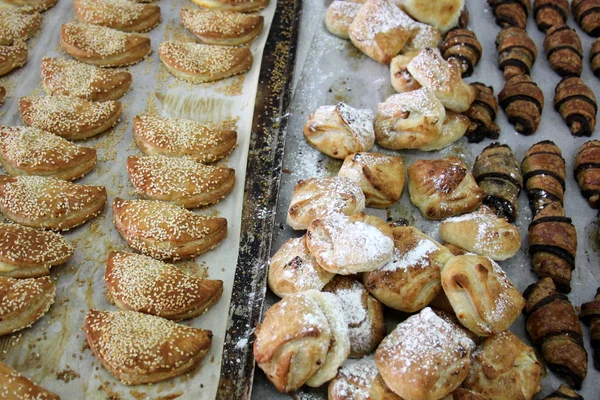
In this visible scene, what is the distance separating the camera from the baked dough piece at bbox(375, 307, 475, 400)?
1.91m

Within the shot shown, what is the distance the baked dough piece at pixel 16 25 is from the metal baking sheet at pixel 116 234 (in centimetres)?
6

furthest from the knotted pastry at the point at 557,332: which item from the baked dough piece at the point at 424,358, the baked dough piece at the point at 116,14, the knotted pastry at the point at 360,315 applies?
the baked dough piece at the point at 116,14

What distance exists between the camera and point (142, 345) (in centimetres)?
208

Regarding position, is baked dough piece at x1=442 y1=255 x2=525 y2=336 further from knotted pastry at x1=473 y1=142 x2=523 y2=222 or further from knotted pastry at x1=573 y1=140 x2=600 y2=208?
knotted pastry at x1=573 y1=140 x2=600 y2=208

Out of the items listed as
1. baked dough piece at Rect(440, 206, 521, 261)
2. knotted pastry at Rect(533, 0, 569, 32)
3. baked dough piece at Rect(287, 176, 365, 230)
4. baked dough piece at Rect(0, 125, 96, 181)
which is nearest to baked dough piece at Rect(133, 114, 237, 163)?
baked dough piece at Rect(0, 125, 96, 181)

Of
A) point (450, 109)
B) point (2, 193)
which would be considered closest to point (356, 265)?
point (450, 109)

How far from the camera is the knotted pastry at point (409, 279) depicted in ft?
7.29

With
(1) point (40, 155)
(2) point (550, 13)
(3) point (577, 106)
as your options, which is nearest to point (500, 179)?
(3) point (577, 106)

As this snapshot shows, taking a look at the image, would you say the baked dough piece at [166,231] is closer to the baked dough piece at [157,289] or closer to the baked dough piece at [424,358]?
the baked dough piece at [157,289]

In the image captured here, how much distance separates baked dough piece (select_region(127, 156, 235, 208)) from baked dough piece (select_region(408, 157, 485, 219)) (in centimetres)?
92

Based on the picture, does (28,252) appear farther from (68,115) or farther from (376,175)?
(376,175)

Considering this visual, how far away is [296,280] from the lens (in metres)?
2.26

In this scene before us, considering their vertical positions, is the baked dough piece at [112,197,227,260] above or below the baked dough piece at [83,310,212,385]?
above

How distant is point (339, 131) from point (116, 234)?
3.88ft
